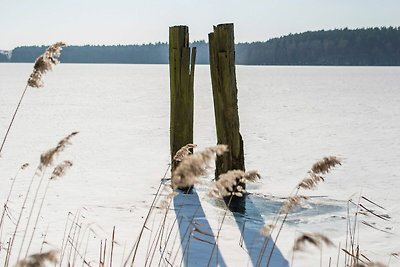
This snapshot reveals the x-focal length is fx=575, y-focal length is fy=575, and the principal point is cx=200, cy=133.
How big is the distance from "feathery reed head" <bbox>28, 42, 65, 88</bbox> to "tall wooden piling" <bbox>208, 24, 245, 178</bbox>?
11.4 ft

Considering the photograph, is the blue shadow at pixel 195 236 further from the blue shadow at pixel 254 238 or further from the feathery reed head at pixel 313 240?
the feathery reed head at pixel 313 240

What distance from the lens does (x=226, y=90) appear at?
643cm

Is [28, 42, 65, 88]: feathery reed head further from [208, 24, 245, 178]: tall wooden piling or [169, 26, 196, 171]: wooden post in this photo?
[169, 26, 196, 171]: wooden post

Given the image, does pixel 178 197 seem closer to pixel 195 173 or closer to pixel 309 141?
pixel 195 173

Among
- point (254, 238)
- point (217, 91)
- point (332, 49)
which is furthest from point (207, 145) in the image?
point (332, 49)

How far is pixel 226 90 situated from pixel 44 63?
3.56 m

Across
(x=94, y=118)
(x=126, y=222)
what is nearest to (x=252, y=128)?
(x=94, y=118)

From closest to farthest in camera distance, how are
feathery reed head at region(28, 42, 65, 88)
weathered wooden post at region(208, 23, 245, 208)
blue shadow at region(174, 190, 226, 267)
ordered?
feathery reed head at region(28, 42, 65, 88) < blue shadow at region(174, 190, 226, 267) < weathered wooden post at region(208, 23, 245, 208)

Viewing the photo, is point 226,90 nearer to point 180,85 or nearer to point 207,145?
point 180,85

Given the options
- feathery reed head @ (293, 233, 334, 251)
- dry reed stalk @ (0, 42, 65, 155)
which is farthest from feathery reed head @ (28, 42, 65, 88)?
feathery reed head @ (293, 233, 334, 251)

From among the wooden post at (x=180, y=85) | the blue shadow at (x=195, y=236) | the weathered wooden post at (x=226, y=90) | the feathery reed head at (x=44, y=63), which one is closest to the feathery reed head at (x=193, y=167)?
the feathery reed head at (x=44, y=63)

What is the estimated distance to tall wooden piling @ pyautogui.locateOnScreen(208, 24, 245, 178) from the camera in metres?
6.42

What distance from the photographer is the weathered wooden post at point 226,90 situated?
6422mm

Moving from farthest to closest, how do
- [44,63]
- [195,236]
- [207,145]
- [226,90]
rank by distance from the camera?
[207,145]
[226,90]
[195,236]
[44,63]
